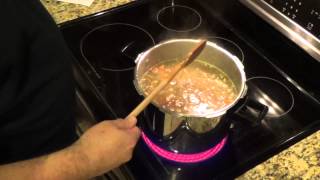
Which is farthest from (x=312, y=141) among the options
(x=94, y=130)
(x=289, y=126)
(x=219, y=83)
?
(x=94, y=130)

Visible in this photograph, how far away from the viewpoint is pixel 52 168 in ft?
2.07

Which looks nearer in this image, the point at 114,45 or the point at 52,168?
the point at 52,168

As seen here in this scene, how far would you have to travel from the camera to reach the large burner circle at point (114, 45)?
97cm

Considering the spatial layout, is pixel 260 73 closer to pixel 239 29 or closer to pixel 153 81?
pixel 239 29

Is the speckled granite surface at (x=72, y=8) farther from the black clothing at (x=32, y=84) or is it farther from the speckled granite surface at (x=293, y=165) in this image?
the speckled granite surface at (x=293, y=165)

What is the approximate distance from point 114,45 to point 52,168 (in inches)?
17.9

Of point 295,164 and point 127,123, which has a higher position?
point 127,123

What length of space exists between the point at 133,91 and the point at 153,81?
9 cm

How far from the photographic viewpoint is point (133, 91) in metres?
0.92

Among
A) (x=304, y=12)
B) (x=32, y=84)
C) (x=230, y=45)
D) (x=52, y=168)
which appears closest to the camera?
(x=52, y=168)

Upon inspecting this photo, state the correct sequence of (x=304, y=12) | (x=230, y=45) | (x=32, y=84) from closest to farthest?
(x=32, y=84) → (x=304, y=12) → (x=230, y=45)

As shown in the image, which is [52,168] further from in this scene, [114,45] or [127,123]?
[114,45]

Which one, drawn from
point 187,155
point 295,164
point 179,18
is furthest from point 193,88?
point 179,18

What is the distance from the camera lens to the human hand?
0.66 metres
